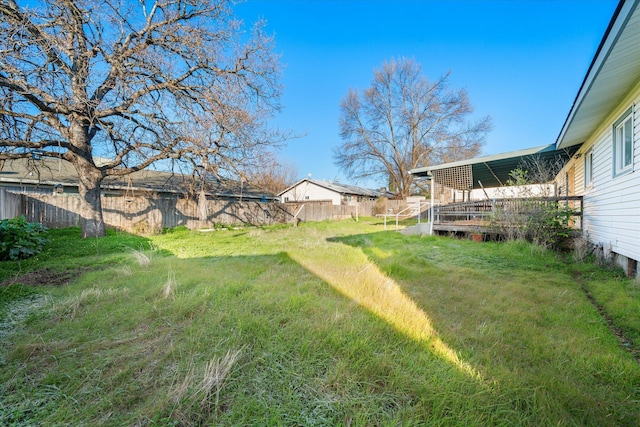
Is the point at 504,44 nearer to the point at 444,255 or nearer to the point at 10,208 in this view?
the point at 444,255

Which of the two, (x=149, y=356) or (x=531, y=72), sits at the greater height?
(x=531, y=72)

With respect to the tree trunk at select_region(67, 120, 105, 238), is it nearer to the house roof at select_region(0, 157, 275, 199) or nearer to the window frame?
the house roof at select_region(0, 157, 275, 199)

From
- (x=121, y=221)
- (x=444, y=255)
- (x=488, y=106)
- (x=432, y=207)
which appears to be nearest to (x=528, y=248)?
(x=444, y=255)

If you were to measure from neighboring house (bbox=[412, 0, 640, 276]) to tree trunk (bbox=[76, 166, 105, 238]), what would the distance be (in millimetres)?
12151

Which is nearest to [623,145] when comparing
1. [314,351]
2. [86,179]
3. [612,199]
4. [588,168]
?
[612,199]

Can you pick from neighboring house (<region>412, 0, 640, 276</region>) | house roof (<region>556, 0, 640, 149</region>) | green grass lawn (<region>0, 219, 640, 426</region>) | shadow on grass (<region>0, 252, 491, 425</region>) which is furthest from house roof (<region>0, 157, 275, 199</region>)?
neighboring house (<region>412, 0, 640, 276</region>)

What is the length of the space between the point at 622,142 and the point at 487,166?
18.5 feet

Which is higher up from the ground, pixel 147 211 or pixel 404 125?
pixel 404 125

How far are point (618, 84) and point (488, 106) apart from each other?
24.9 m

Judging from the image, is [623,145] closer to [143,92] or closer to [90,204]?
[143,92]

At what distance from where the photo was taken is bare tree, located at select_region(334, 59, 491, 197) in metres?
26.0

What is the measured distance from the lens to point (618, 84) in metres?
4.27

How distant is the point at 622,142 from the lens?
16.4ft

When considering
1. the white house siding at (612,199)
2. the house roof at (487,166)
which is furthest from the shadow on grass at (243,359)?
the house roof at (487,166)
